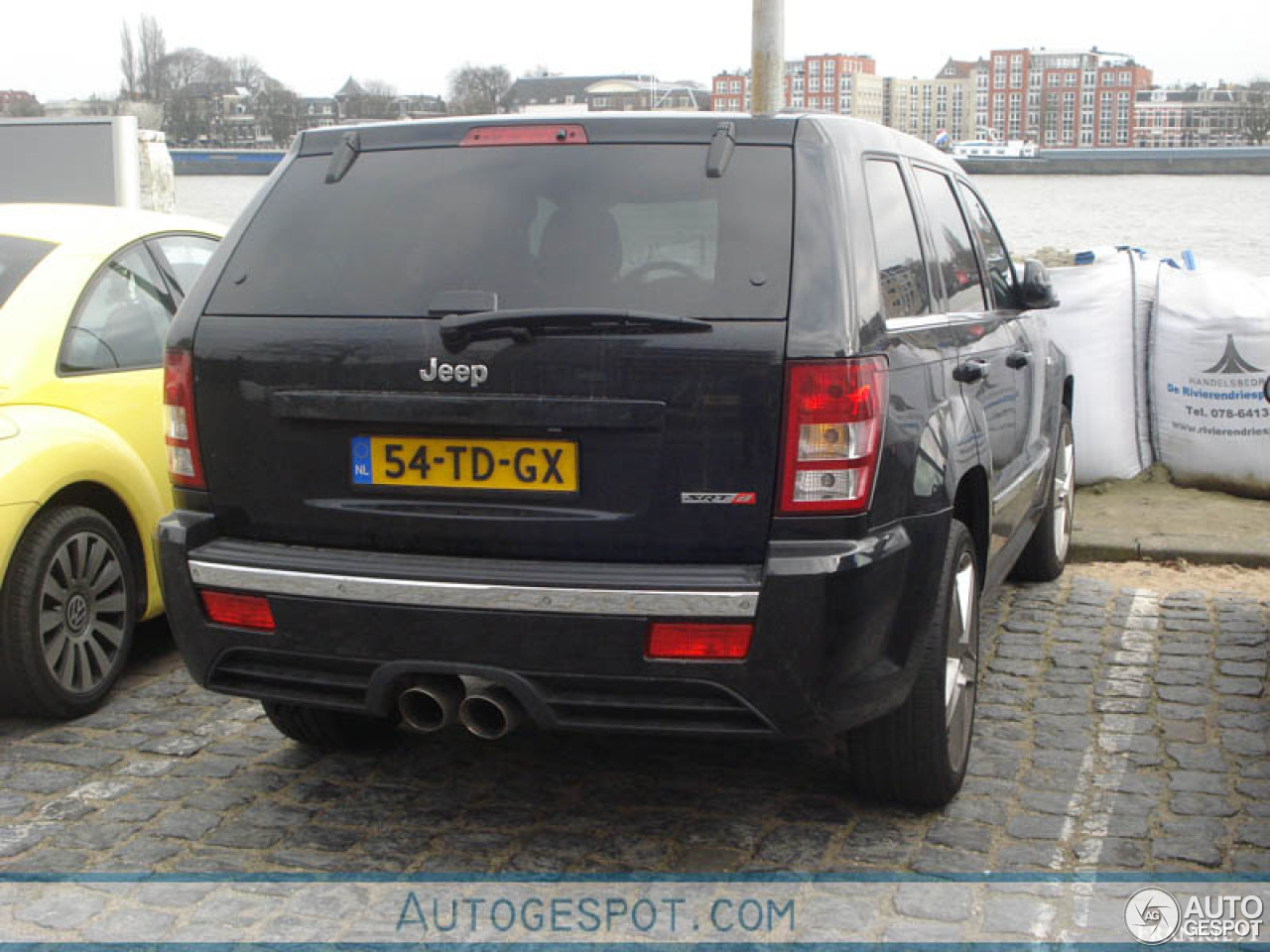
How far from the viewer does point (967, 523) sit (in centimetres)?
426

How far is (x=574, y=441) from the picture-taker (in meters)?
3.30

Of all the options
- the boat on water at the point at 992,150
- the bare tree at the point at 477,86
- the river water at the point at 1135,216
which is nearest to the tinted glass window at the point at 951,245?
the river water at the point at 1135,216

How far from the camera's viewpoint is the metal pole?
469 inches

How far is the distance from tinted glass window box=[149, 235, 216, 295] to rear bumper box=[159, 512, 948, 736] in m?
2.47

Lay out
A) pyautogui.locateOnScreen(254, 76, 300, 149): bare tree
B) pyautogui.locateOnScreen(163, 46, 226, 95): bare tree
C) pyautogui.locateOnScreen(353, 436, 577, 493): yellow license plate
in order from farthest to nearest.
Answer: pyautogui.locateOnScreen(163, 46, 226, 95): bare tree
pyautogui.locateOnScreen(254, 76, 300, 149): bare tree
pyautogui.locateOnScreen(353, 436, 577, 493): yellow license plate

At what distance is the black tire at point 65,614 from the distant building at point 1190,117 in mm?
114507

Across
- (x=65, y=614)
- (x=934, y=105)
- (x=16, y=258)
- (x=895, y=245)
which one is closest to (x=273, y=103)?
(x=16, y=258)

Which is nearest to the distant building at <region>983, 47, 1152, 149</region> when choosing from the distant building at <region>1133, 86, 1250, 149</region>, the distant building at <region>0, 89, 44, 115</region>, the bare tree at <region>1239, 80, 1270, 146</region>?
the distant building at <region>1133, 86, 1250, 149</region>

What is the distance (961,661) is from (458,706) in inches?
53.8

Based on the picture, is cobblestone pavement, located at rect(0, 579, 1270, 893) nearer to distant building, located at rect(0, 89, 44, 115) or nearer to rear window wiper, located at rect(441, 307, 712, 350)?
A: rear window wiper, located at rect(441, 307, 712, 350)

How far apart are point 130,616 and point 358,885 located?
1846 millimetres

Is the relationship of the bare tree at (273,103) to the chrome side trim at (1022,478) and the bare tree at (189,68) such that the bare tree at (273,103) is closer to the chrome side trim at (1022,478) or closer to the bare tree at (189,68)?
the bare tree at (189,68)

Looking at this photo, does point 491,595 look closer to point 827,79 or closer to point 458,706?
point 458,706

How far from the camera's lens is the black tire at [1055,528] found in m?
6.31
